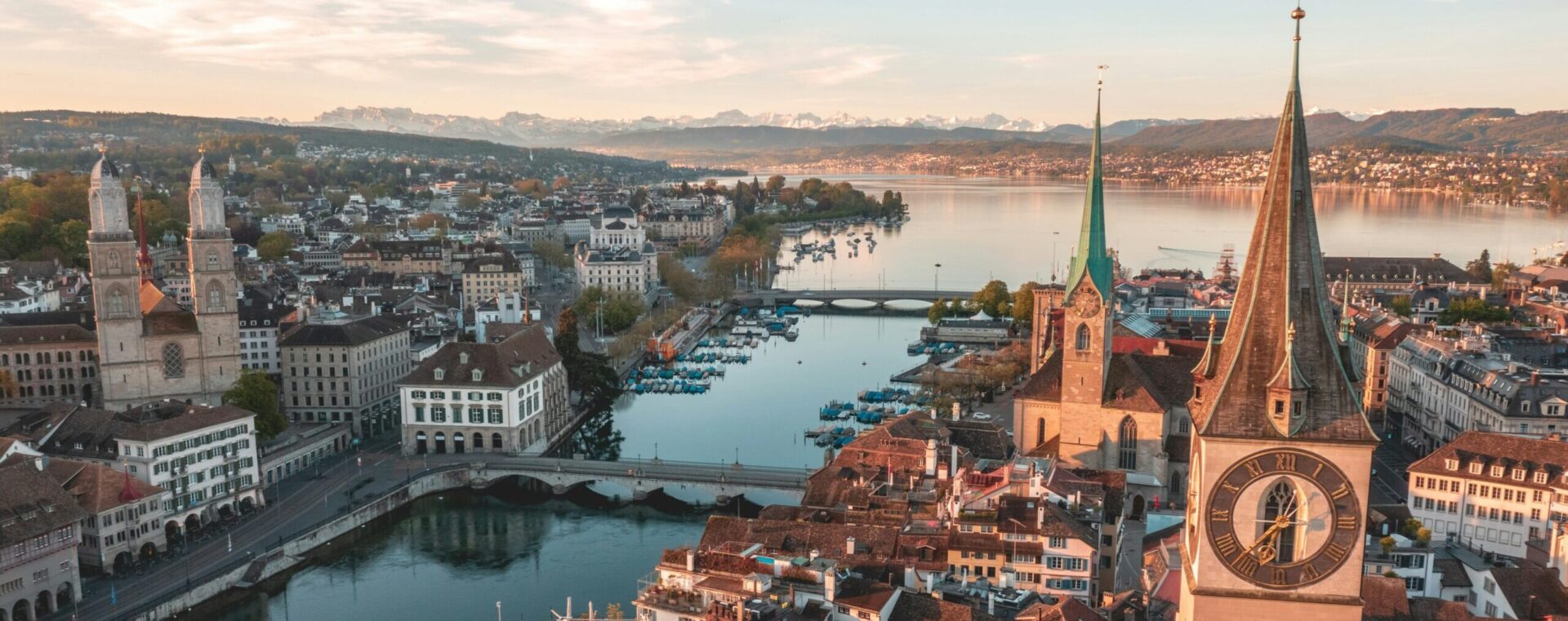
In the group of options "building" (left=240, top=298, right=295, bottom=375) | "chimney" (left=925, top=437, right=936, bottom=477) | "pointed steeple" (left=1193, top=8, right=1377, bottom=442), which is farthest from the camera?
"building" (left=240, top=298, right=295, bottom=375)

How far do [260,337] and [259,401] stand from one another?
45.7ft

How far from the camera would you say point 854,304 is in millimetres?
94625

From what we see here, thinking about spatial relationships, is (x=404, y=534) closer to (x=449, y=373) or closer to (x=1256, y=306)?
(x=449, y=373)

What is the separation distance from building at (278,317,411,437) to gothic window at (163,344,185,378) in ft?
21.6

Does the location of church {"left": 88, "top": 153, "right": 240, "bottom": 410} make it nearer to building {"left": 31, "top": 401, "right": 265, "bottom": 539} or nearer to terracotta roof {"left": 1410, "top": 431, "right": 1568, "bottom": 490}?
building {"left": 31, "top": 401, "right": 265, "bottom": 539}

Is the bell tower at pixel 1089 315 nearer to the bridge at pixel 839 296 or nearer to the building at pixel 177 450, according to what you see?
the building at pixel 177 450

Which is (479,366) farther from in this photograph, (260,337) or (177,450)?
(260,337)

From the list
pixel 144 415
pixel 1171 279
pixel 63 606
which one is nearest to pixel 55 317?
pixel 144 415

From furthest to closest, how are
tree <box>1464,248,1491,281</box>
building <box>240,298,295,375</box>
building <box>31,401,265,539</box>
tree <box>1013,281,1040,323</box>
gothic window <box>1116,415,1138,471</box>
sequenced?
tree <box>1464,248,1491,281</box> → tree <box>1013,281,1040,323</box> → building <box>240,298,295,375</box> → gothic window <box>1116,415,1138,471</box> → building <box>31,401,265,539</box>

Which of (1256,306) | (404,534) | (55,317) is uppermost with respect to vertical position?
(1256,306)

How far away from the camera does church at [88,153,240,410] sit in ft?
138

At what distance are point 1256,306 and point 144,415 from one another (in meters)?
33.8

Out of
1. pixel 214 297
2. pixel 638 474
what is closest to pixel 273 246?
pixel 214 297

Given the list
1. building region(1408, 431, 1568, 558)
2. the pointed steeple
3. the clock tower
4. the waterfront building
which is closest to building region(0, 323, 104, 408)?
the waterfront building
